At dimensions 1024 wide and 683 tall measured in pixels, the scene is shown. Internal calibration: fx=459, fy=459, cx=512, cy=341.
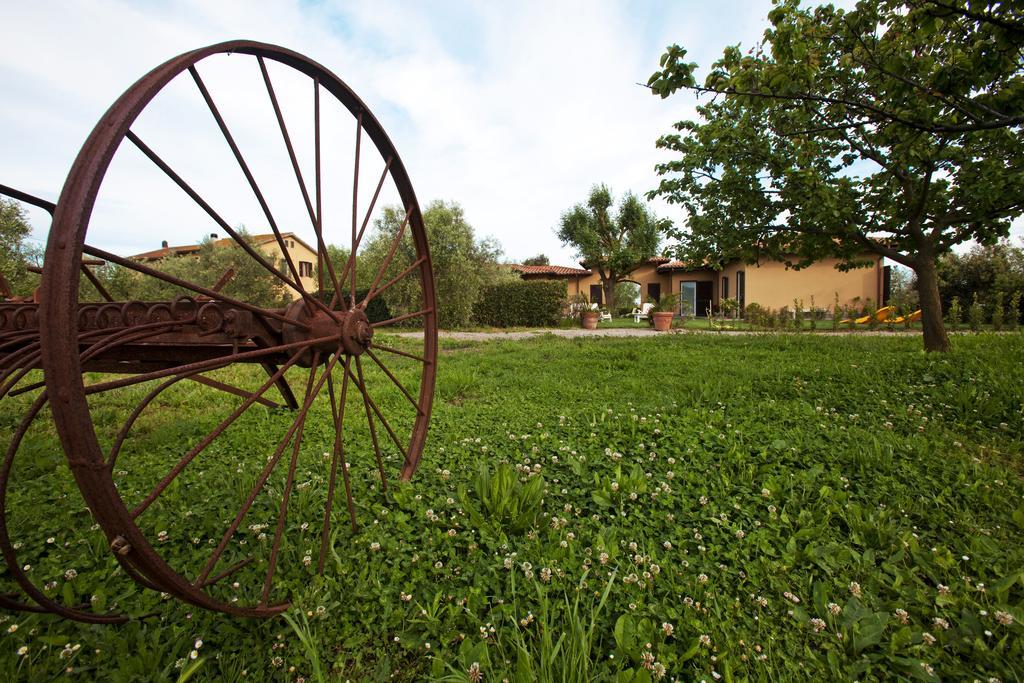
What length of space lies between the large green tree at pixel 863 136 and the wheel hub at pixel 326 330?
2616mm

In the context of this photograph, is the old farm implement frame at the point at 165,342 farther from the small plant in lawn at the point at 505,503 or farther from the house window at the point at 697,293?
the house window at the point at 697,293

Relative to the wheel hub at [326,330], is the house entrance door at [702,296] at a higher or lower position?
higher

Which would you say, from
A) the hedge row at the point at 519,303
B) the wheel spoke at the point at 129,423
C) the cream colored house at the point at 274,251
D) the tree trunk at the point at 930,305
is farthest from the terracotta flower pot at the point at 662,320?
the cream colored house at the point at 274,251

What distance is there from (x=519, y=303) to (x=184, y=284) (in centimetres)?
1678

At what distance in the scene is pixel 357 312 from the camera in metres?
2.02

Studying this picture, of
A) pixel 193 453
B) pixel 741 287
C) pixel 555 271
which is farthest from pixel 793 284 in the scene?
pixel 193 453

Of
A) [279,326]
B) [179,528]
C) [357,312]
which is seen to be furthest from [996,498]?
[179,528]

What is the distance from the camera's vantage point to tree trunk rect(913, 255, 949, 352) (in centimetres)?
593

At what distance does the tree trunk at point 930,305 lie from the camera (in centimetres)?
593

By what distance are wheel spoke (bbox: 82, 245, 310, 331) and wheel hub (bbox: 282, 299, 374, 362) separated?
33 mm

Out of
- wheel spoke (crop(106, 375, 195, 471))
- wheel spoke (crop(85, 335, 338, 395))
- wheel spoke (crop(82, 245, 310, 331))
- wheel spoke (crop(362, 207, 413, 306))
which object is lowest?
wheel spoke (crop(106, 375, 195, 471))

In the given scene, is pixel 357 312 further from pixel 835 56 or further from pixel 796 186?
pixel 835 56

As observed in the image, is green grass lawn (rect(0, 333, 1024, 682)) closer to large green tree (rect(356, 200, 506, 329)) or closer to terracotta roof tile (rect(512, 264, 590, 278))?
large green tree (rect(356, 200, 506, 329))

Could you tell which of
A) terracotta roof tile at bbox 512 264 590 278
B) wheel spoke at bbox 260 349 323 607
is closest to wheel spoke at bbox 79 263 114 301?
wheel spoke at bbox 260 349 323 607
